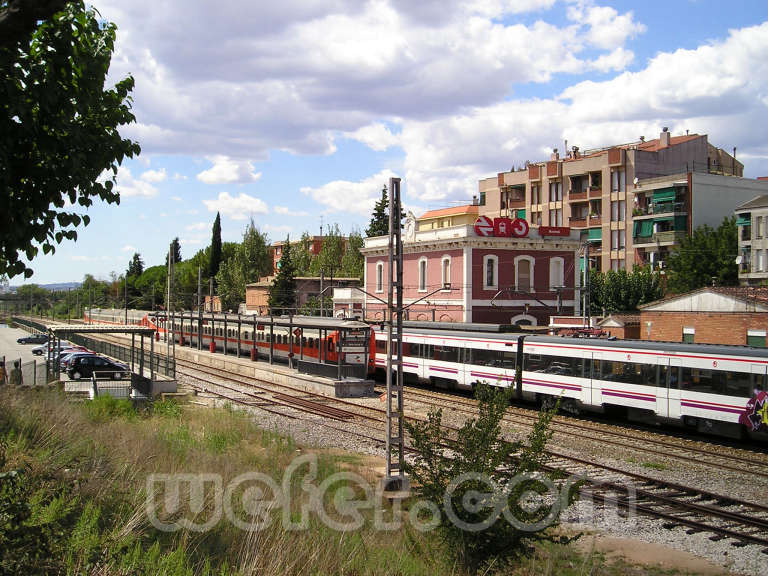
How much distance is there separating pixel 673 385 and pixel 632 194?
45.6m

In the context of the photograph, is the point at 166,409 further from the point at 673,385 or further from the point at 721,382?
the point at 721,382

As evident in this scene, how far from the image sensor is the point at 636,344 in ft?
67.1

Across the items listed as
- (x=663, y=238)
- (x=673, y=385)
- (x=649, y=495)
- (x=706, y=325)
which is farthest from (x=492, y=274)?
(x=649, y=495)

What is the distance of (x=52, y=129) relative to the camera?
6602 millimetres

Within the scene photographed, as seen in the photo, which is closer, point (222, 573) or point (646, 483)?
point (222, 573)

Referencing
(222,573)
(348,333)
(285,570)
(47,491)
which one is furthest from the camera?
(348,333)

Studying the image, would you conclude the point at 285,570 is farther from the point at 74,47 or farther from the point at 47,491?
the point at 74,47

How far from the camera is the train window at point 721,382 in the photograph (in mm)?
17297

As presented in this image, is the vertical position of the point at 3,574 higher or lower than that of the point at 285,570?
higher

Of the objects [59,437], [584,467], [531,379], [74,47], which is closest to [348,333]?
[531,379]

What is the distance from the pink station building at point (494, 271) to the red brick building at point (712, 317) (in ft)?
19.7

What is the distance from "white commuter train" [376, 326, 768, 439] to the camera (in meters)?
17.6

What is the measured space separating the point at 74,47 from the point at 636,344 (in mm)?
17793

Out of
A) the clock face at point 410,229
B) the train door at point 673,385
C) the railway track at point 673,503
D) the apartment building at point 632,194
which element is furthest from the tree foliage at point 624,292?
the railway track at point 673,503
